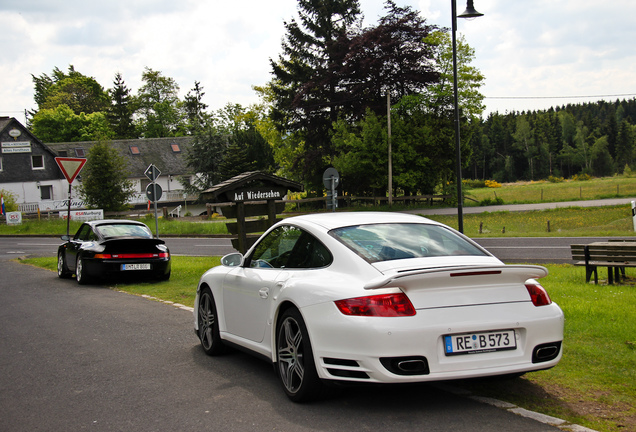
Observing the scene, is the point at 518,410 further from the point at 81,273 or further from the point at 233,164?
the point at 233,164

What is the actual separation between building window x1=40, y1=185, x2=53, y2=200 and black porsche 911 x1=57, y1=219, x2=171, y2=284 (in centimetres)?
6116

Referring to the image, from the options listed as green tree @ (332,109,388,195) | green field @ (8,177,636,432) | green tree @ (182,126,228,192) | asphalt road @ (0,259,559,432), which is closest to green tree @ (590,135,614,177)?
green tree @ (182,126,228,192)

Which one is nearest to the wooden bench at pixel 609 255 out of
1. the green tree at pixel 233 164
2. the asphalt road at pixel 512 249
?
the asphalt road at pixel 512 249

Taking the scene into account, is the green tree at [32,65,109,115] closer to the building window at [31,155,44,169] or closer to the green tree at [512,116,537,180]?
the building window at [31,155,44,169]

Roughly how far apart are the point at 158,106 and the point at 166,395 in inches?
3958

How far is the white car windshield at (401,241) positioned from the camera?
4977mm

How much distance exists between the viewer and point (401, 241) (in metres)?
5.19

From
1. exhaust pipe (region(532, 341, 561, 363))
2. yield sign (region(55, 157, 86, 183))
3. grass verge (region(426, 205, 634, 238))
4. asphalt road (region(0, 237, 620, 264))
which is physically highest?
yield sign (region(55, 157, 86, 183))

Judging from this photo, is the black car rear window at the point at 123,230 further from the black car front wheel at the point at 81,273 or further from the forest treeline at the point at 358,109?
the forest treeline at the point at 358,109

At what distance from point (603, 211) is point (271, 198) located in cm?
2861

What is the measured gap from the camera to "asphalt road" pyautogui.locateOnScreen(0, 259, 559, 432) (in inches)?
176

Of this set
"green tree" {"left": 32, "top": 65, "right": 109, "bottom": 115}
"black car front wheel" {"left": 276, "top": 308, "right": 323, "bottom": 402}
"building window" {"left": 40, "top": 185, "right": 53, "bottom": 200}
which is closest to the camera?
"black car front wheel" {"left": 276, "top": 308, "right": 323, "bottom": 402}

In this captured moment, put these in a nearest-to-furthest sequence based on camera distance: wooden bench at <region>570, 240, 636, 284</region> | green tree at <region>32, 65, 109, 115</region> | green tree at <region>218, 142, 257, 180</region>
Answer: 1. wooden bench at <region>570, 240, 636, 284</region>
2. green tree at <region>218, 142, 257, 180</region>
3. green tree at <region>32, 65, 109, 115</region>

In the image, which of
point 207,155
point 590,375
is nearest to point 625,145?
point 207,155
